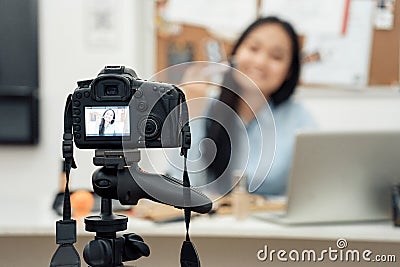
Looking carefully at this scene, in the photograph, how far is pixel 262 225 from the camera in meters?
1.86

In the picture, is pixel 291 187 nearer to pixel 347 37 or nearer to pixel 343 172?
pixel 343 172

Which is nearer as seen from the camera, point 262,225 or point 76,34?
point 262,225

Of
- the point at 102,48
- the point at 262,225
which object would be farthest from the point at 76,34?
the point at 262,225

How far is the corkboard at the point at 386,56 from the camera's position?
313cm

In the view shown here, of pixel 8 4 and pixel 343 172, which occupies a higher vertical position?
pixel 8 4

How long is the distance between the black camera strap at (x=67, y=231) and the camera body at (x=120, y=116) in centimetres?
1

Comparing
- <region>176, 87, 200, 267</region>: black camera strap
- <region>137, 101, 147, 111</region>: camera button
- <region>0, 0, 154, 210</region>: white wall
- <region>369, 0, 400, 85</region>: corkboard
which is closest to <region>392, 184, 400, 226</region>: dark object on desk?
<region>176, 87, 200, 267</region>: black camera strap

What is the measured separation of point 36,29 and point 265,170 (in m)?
2.22

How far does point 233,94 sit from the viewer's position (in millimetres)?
1151

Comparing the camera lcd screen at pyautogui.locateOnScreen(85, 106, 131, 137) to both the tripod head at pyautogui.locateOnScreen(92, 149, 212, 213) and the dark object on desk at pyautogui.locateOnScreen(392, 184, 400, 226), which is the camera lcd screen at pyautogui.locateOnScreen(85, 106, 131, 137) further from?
the dark object on desk at pyautogui.locateOnScreen(392, 184, 400, 226)

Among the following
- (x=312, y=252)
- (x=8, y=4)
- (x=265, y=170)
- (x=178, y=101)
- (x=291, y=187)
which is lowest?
(x=312, y=252)

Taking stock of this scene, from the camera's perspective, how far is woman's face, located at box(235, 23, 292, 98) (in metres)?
3.06

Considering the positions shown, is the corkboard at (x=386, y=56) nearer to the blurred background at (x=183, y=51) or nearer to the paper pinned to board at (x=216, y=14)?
the blurred background at (x=183, y=51)

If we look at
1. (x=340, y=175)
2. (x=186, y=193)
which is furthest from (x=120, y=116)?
(x=340, y=175)
